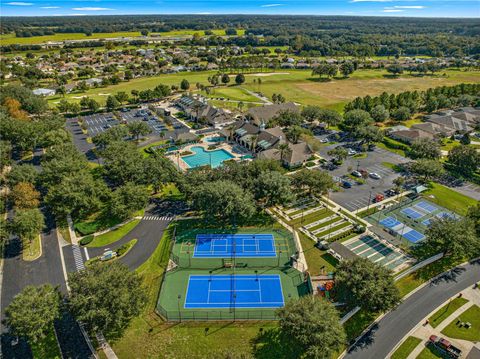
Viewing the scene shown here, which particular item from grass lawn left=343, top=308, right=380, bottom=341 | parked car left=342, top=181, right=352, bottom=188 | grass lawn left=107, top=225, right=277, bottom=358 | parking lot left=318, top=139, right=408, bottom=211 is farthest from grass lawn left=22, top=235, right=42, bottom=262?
parked car left=342, top=181, right=352, bottom=188

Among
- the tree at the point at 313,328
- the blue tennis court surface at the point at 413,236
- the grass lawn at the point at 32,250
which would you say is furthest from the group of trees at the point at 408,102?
the grass lawn at the point at 32,250

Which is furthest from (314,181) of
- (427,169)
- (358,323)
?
(358,323)

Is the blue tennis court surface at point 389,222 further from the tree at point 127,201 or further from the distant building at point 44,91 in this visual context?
the distant building at point 44,91

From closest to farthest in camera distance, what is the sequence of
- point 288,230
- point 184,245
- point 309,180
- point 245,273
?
point 245,273
point 184,245
point 288,230
point 309,180

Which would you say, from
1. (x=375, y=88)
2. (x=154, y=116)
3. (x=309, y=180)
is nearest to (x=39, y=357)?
(x=309, y=180)

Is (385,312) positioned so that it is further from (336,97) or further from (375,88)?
(375,88)

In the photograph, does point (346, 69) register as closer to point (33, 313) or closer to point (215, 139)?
point (215, 139)
